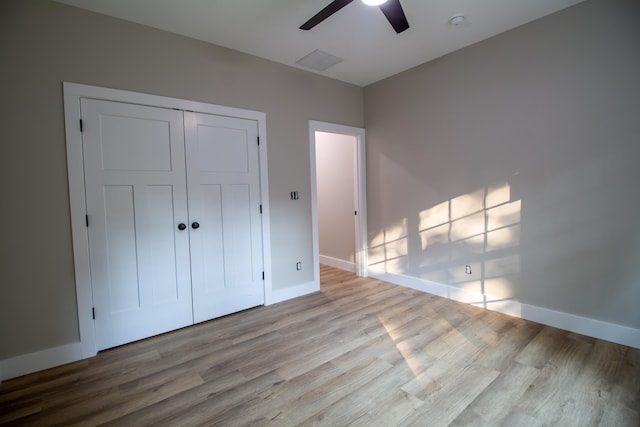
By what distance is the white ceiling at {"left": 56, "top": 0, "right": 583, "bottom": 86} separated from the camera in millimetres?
2393

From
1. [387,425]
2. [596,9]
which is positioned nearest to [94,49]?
[387,425]

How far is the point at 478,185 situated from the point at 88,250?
12.4 ft

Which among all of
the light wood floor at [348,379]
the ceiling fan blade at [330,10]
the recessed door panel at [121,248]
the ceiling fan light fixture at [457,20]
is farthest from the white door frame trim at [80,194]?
the ceiling fan light fixture at [457,20]

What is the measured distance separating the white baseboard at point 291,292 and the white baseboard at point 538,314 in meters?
1.23

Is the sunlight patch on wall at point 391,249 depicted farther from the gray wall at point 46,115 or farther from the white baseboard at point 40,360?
the white baseboard at point 40,360

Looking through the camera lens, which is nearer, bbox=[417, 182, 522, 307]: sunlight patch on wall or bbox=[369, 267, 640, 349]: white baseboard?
bbox=[369, 267, 640, 349]: white baseboard

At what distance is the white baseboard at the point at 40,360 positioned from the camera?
2.15m

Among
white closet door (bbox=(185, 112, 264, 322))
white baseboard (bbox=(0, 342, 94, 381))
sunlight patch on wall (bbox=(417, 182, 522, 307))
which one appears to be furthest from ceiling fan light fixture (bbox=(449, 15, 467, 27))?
white baseboard (bbox=(0, 342, 94, 381))

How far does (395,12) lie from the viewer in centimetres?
196

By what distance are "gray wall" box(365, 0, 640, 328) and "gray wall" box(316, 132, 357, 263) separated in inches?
35.4

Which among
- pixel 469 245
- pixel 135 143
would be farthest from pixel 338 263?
pixel 135 143

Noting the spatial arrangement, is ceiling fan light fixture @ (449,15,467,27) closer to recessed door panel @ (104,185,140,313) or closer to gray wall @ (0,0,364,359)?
gray wall @ (0,0,364,359)

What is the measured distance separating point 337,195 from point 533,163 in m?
2.76

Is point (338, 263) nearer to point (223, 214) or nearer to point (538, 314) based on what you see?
point (223, 214)
